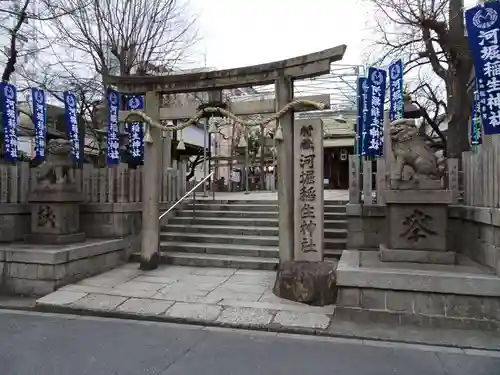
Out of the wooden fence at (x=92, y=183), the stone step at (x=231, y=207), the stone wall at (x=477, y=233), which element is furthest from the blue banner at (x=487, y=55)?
the wooden fence at (x=92, y=183)

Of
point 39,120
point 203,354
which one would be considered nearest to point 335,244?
point 203,354

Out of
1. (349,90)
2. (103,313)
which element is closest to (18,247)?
(103,313)

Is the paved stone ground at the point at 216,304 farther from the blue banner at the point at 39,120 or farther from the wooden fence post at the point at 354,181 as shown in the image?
the blue banner at the point at 39,120

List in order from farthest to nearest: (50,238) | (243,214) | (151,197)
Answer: (243,214)
(151,197)
(50,238)

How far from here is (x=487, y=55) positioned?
6.51 meters

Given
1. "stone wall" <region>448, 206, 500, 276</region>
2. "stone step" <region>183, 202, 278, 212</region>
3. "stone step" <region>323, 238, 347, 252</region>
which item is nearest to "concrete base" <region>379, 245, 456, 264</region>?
"stone wall" <region>448, 206, 500, 276</region>

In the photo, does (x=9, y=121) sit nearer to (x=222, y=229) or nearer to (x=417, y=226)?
(x=222, y=229)

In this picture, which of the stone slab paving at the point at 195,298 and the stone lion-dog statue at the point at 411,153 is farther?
the stone lion-dog statue at the point at 411,153

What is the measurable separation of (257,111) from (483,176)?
4.00m

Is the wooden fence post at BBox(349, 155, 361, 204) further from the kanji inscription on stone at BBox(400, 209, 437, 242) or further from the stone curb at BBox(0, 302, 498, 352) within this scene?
the stone curb at BBox(0, 302, 498, 352)

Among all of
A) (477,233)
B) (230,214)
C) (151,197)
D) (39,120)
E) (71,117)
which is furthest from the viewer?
(71,117)

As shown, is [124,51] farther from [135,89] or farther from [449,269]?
[449,269]

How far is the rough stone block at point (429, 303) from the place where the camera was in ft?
17.4

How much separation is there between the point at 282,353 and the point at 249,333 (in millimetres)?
799
